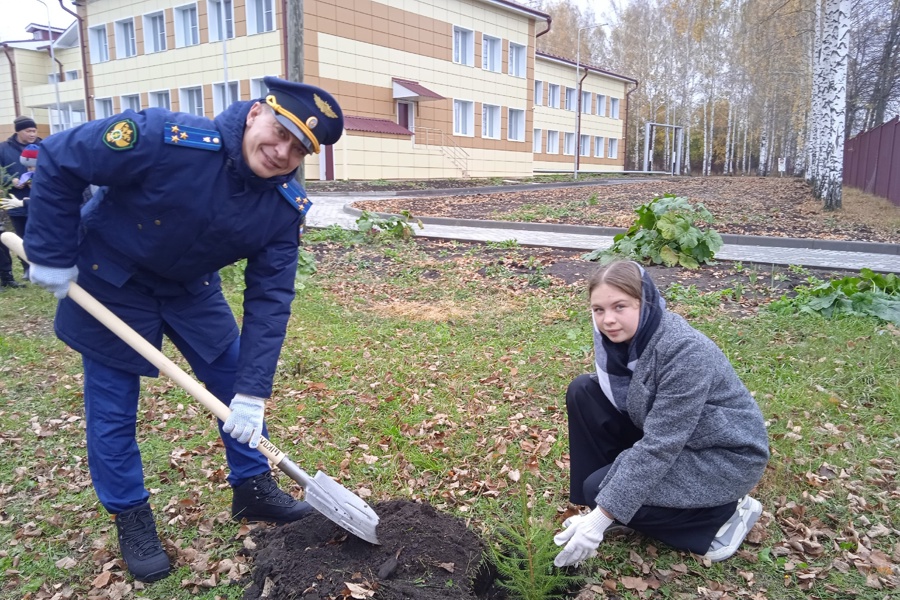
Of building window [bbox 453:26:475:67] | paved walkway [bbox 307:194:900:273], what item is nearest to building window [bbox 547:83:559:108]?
building window [bbox 453:26:475:67]

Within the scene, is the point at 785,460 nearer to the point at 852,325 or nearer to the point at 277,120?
the point at 852,325

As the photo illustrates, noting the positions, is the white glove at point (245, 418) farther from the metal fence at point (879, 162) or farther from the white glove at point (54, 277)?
the metal fence at point (879, 162)

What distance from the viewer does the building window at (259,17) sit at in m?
22.9

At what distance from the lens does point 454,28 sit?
27.7 meters

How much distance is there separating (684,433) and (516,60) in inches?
1260

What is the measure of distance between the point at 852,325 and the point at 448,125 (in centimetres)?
2476

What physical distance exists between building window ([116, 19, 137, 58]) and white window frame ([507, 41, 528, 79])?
54.9ft

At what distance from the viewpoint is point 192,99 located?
25.7 metres

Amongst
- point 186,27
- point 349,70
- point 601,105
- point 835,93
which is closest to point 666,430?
point 835,93

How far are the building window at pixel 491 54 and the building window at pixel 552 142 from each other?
336 inches

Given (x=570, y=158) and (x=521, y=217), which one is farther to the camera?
(x=570, y=158)

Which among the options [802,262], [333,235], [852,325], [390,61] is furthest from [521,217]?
[390,61]

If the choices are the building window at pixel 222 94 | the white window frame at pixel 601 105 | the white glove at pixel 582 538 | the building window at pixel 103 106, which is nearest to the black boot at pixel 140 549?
the white glove at pixel 582 538

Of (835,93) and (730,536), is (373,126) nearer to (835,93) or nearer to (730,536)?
(835,93)
